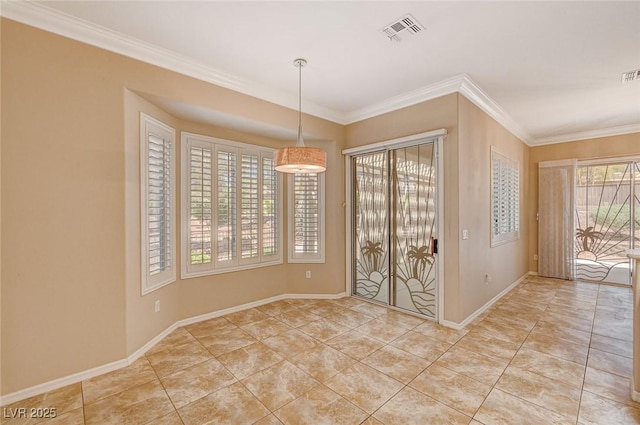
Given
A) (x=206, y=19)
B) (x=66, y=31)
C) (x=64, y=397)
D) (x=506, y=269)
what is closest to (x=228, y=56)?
(x=206, y=19)

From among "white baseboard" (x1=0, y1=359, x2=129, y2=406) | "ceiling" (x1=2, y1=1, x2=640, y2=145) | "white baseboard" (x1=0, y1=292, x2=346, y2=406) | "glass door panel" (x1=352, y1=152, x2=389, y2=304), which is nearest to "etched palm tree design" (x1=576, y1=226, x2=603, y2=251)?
"ceiling" (x1=2, y1=1, x2=640, y2=145)

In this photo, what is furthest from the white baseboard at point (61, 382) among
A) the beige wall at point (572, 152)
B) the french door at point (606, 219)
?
the french door at point (606, 219)

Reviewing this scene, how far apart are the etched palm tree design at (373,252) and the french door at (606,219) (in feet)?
14.7

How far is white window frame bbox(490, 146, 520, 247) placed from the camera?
4.36m

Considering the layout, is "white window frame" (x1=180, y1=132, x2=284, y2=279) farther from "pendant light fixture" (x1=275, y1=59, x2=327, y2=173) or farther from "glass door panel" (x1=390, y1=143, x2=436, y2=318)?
"glass door panel" (x1=390, y1=143, x2=436, y2=318)

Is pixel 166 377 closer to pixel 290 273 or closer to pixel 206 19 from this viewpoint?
pixel 290 273

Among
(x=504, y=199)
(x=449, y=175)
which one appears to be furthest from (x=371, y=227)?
(x=504, y=199)

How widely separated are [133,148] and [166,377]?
2.12 m

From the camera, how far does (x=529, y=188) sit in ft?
20.0

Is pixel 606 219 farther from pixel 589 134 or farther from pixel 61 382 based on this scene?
pixel 61 382

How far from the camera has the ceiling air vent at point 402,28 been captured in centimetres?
229

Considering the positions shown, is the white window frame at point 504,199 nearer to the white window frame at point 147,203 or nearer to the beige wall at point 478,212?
the beige wall at point 478,212

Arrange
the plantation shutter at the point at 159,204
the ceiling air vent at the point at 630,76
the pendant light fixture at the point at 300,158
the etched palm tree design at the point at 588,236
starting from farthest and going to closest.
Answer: the etched palm tree design at the point at 588,236 < the ceiling air vent at the point at 630,76 < the plantation shutter at the point at 159,204 < the pendant light fixture at the point at 300,158

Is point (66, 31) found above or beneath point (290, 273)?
above
